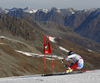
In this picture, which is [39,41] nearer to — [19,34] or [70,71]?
[19,34]

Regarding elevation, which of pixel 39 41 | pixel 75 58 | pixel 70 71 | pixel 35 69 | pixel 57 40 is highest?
pixel 75 58

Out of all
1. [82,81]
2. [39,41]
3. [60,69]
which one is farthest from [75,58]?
[39,41]

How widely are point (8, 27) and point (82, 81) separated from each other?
467 feet

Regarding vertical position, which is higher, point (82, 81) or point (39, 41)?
point (82, 81)

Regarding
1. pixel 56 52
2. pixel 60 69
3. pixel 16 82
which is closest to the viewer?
pixel 16 82

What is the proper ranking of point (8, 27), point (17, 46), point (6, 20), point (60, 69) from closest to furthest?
point (60, 69) → point (17, 46) → point (8, 27) → point (6, 20)

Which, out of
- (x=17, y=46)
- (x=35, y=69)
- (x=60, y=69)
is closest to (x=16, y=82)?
(x=35, y=69)

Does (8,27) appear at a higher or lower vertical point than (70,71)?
lower

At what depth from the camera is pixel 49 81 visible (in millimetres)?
11555

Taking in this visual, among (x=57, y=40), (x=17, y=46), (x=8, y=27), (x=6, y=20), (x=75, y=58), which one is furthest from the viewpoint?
(x=57, y=40)

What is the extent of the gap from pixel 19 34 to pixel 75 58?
130m

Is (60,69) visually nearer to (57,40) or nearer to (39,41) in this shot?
(39,41)

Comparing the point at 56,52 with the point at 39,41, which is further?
the point at 39,41

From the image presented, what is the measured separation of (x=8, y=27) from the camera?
149m
